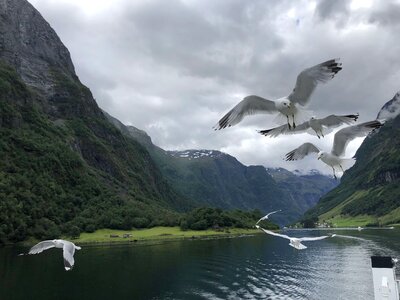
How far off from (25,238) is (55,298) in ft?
264

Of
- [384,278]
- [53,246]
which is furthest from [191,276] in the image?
[53,246]

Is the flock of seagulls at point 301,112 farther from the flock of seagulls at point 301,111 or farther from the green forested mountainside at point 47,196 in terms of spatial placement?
the green forested mountainside at point 47,196

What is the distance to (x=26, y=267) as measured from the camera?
71.3 m

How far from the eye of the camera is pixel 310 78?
11.8 meters

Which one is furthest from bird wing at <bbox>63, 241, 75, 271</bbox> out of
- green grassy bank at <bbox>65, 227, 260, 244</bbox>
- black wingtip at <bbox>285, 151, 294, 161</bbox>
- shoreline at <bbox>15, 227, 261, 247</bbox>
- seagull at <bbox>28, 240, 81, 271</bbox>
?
green grassy bank at <bbox>65, 227, 260, 244</bbox>

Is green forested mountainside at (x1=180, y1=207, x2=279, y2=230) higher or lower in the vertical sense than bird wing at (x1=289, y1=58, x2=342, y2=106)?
higher

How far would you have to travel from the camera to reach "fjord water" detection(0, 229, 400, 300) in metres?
51.5

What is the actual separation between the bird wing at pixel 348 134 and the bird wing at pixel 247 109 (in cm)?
273

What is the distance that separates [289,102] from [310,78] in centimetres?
96

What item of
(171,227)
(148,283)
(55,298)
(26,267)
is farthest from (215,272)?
(171,227)

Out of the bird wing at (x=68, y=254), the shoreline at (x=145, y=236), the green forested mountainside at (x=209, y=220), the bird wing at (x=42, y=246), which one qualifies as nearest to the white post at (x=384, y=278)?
the bird wing at (x=68, y=254)

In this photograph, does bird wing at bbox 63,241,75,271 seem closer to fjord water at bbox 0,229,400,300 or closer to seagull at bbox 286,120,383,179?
seagull at bbox 286,120,383,179

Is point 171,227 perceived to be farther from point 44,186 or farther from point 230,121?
point 230,121

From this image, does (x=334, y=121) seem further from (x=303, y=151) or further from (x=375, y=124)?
(x=303, y=151)
